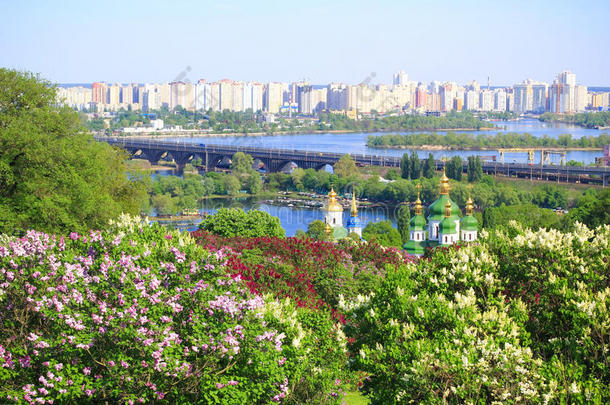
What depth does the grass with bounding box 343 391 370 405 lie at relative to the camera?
490 centimetres

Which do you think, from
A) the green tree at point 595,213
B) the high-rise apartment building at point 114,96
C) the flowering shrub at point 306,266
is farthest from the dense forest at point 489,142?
the high-rise apartment building at point 114,96

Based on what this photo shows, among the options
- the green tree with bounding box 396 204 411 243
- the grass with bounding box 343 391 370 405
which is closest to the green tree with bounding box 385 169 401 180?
the green tree with bounding box 396 204 411 243

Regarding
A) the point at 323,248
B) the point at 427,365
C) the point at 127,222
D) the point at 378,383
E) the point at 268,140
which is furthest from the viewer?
the point at 268,140

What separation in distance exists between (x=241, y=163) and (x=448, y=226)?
2210 centimetres

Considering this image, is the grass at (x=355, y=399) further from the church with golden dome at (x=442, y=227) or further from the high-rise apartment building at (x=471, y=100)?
the high-rise apartment building at (x=471, y=100)

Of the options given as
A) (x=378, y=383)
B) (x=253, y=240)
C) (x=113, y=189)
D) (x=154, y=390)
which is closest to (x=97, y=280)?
(x=154, y=390)

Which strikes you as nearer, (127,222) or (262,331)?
(262,331)

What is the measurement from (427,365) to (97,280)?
1550 mm

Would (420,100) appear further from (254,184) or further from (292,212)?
(292,212)

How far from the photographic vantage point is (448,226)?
1214 centimetres

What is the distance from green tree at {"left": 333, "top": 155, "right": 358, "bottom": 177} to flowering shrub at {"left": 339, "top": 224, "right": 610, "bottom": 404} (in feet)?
85.6

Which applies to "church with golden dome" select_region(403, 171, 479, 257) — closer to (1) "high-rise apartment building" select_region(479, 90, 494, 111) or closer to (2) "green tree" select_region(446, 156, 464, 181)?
(2) "green tree" select_region(446, 156, 464, 181)

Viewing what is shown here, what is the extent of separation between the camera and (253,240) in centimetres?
703

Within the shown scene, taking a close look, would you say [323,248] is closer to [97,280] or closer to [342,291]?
[342,291]
